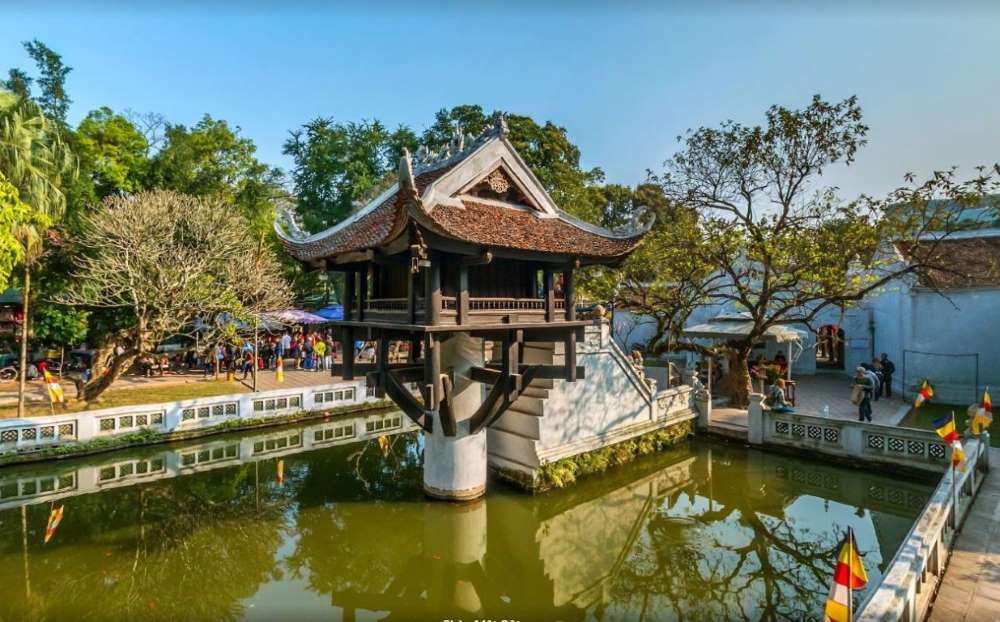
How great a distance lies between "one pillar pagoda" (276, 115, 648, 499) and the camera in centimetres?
830

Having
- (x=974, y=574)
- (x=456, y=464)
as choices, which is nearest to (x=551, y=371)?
(x=456, y=464)

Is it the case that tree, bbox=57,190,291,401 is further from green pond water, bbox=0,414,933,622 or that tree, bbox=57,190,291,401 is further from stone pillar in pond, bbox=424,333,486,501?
stone pillar in pond, bbox=424,333,486,501

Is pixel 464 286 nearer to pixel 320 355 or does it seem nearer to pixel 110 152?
pixel 320 355

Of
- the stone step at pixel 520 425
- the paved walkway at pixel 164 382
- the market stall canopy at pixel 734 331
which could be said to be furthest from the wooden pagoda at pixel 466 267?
the paved walkway at pixel 164 382

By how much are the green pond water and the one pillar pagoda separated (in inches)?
71.3

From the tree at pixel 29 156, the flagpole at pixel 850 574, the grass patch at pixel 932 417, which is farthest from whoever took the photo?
the grass patch at pixel 932 417

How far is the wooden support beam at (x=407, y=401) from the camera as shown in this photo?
947 cm

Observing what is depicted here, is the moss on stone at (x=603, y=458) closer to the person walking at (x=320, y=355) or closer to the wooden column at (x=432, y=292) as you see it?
the wooden column at (x=432, y=292)

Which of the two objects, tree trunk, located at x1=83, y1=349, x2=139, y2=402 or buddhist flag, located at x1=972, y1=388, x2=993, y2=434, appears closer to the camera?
buddhist flag, located at x1=972, y1=388, x2=993, y2=434

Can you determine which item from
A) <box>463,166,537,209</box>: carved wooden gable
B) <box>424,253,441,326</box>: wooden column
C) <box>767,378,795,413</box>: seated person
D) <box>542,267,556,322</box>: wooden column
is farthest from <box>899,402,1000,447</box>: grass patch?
<box>424,253,441,326</box>: wooden column

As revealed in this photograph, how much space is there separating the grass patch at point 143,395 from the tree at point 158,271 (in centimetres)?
57

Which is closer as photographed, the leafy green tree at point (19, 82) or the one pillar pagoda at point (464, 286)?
the one pillar pagoda at point (464, 286)

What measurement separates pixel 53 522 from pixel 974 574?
45.9 ft

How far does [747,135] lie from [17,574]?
1725 centimetres
